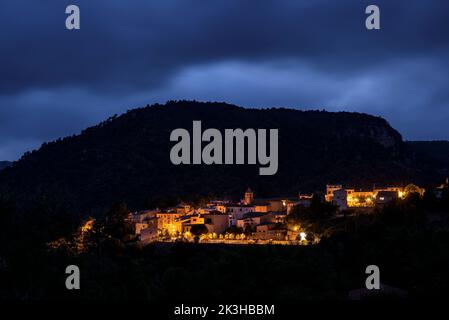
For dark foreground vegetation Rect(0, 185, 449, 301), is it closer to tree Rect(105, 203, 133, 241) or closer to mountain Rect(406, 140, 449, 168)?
tree Rect(105, 203, 133, 241)

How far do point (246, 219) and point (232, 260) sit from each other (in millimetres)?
17725

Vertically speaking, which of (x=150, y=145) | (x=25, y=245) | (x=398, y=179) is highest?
(x=150, y=145)

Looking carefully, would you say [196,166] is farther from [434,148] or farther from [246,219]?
[434,148]

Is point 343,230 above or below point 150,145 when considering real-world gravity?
below

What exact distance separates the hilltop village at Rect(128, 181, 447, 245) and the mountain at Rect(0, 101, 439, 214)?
39.0 feet

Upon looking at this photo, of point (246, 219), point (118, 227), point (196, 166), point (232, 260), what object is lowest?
point (232, 260)

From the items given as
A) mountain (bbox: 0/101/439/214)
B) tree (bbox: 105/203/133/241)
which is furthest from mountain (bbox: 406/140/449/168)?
tree (bbox: 105/203/133/241)

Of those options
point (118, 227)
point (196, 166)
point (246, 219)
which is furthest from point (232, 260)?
point (196, 166)

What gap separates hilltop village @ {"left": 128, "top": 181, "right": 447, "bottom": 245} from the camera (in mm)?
37406

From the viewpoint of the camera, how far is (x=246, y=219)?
133 ft

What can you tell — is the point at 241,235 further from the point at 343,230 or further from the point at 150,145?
the point at 150,145

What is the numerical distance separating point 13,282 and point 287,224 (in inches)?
993

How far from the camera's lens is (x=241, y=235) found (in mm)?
38312
